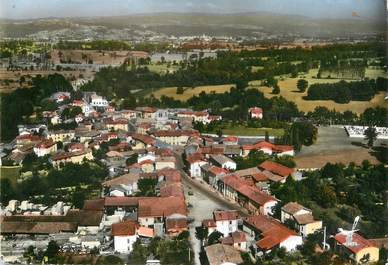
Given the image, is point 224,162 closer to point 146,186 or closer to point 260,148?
point 260,148

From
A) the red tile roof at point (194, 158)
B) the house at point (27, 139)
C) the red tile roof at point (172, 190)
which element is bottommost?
the red tile roof at point (172, 190)

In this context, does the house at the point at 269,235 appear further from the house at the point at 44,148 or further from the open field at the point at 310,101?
the open field at the point at 310,101

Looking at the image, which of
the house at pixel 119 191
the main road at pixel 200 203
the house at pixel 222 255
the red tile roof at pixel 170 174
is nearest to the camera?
the house at pixel 222 255

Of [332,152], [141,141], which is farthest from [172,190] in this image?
[332,152]

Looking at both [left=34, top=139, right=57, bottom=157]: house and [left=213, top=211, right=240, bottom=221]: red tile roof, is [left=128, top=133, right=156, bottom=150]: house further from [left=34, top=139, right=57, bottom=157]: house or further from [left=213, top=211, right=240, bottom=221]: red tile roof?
[left=213, top=211, right=240, bottom=221]: red tile roof

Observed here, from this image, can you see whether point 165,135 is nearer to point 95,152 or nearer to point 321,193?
point 95,152

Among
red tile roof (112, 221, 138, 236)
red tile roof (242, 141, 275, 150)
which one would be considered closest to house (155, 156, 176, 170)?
red tile roof (242, 141, 275, 150)

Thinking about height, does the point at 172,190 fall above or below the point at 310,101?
below

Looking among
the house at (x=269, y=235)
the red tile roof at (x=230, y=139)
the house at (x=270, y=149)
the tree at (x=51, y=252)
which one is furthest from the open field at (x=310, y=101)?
the tree at (x=51, y=252)
